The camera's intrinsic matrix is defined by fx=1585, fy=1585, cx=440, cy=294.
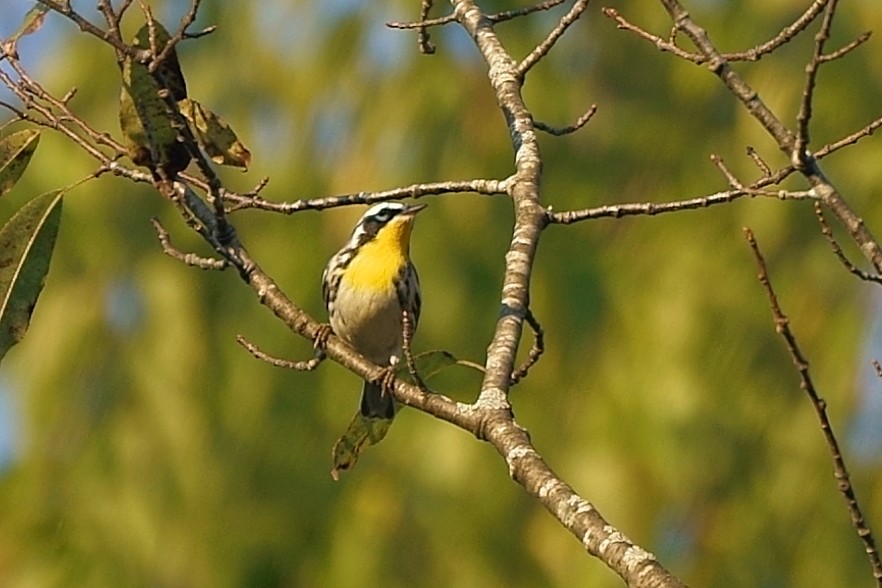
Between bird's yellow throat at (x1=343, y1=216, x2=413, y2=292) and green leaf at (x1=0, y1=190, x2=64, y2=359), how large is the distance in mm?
2055

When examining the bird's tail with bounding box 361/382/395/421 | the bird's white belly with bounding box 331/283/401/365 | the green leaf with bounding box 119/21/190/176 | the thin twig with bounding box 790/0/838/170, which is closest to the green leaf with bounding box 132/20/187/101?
the green leaf with bounding box 119/21/190/176

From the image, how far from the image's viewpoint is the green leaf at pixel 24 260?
2.76 m

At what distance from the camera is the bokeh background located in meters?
5.12

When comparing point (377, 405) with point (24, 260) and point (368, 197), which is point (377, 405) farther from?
point (24, 260)

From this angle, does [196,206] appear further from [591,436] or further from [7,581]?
[7,581]

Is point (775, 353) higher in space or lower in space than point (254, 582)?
higher

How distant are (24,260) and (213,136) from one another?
43 centimetres

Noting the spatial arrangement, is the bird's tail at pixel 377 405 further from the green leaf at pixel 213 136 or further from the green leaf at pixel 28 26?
the green leaf at pixel 28 26

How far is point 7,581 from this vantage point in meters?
5.43

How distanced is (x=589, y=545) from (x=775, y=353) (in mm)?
3441

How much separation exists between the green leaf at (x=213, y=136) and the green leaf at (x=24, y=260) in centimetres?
34

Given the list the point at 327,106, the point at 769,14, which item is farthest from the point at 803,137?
the point at 327,106

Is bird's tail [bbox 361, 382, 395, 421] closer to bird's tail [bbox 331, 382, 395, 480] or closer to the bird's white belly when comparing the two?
bird's tail [bbox 331, 382, 395, 480]

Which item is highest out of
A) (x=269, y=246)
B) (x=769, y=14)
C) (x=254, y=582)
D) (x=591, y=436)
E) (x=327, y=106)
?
(x=769, y=14)
